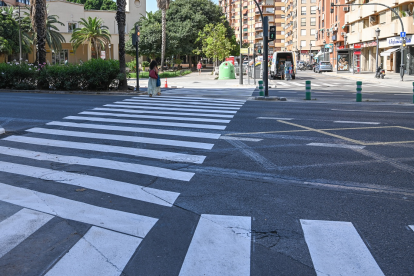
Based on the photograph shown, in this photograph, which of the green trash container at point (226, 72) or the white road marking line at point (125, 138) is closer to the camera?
the white road marking line at point (125, 138)

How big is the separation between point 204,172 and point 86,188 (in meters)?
1.84

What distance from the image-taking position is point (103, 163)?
8023mm

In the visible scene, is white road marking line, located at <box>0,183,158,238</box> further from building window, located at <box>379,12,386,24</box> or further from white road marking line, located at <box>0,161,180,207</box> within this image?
building window, located at <box>379,12,386,24</box>

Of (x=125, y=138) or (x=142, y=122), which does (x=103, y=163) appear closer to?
(x=125, y=138)

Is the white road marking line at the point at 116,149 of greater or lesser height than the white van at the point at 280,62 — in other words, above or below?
below

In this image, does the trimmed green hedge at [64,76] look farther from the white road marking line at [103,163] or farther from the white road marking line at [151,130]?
the white road marking line at [103,163]

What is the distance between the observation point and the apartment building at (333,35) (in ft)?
220

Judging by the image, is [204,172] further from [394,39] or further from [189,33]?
[189,33]

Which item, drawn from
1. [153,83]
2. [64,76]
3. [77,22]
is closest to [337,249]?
[153,83]

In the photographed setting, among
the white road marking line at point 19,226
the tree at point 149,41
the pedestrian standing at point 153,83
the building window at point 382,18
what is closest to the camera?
the white road marking line at point 19,226

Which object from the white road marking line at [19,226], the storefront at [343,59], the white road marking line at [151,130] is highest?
the storefront at [343,59]

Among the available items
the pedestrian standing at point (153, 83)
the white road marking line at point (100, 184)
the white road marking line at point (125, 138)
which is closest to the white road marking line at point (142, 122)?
the white road marking line at point (125, 138)

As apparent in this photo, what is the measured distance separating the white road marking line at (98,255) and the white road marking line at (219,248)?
56cm

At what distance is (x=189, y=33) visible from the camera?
69.9 metres
